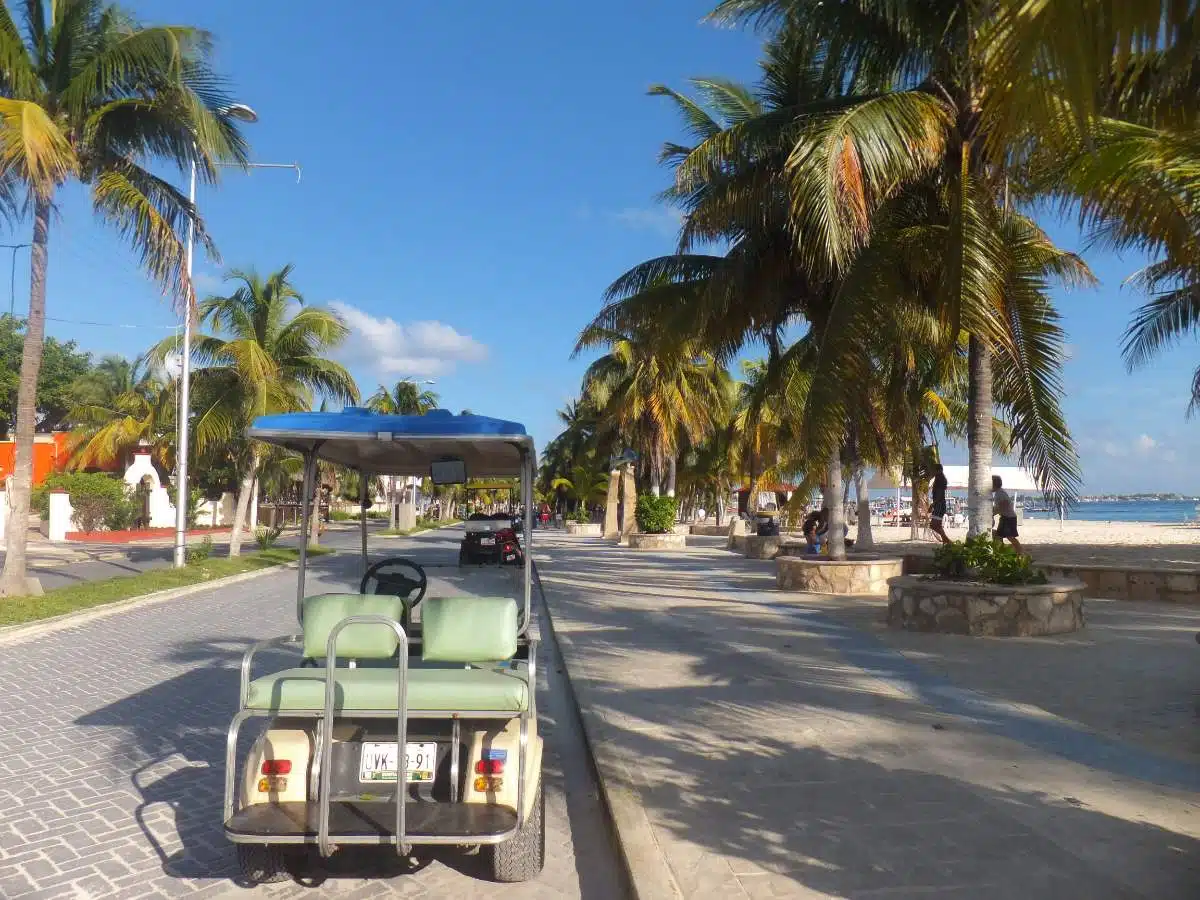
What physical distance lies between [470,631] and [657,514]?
27.3 meters

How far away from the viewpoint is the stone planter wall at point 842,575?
49.3ft

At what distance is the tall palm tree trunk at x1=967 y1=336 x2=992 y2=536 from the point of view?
11117 mm

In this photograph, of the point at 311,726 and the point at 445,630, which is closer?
the point at 311,726

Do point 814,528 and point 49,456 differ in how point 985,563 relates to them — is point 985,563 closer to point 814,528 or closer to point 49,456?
point 814,528

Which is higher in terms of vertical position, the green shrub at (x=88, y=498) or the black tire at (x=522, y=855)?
the green shrub at (x=88, y=498)

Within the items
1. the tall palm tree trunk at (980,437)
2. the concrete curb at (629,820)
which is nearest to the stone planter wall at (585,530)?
the tall palm tree trunk at (980,437)

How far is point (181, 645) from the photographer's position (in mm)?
11062

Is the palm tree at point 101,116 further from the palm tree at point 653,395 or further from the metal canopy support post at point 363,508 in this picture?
the palm tree at point 653,395

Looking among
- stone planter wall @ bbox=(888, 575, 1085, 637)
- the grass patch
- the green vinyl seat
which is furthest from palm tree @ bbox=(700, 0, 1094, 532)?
the grass patch

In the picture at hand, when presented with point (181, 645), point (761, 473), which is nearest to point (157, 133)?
point (181, 645)

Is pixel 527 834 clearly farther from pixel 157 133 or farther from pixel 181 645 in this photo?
pixel 157 133

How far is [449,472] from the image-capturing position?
20.4 feet

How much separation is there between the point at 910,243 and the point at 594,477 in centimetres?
4782

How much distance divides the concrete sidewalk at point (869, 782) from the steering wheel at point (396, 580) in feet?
5.32
